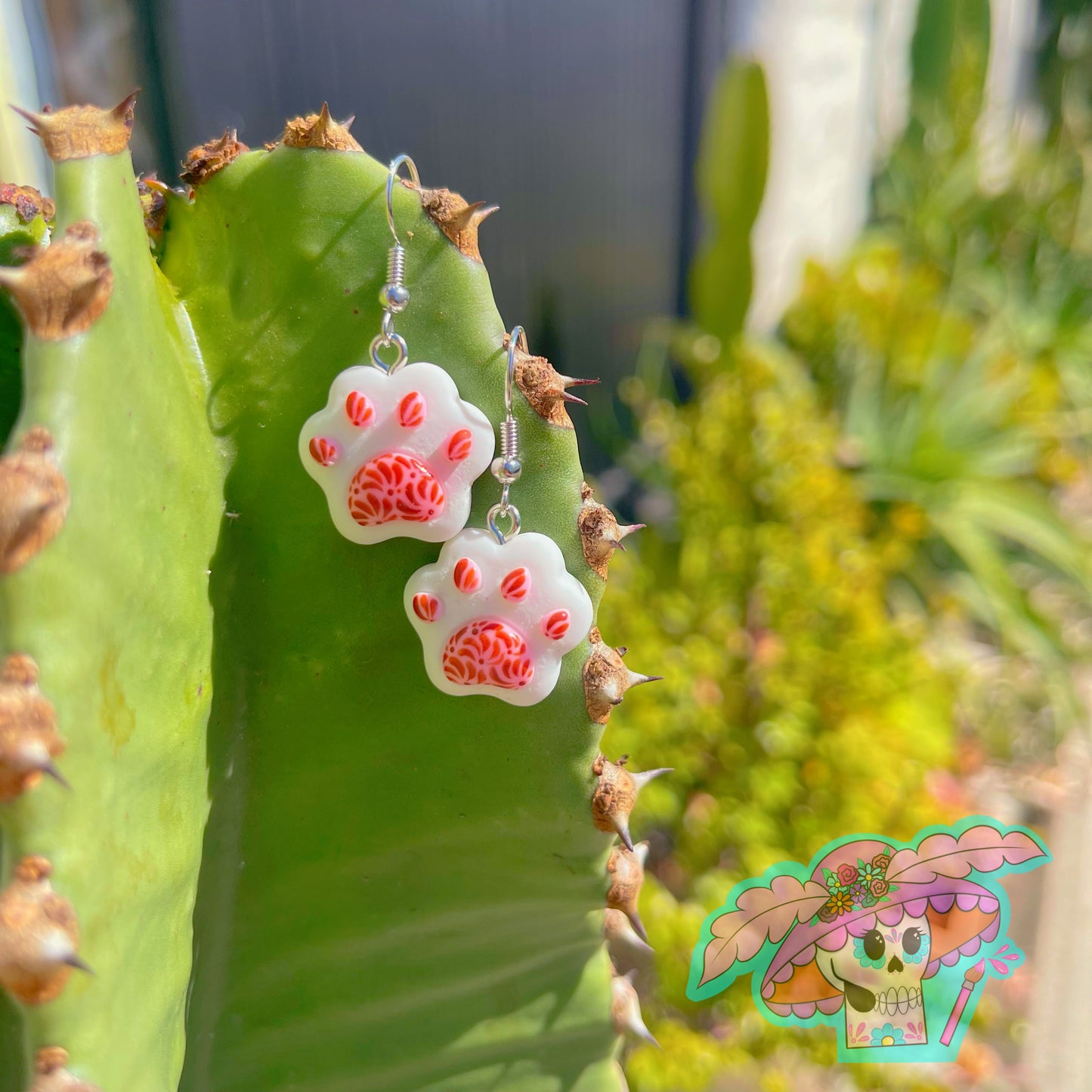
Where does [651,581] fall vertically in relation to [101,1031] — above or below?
below

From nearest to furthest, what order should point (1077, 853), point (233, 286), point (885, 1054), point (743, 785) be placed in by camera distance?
point (233, 286) < point (885, 1054) < point (743, 785) < point (1077, 853)

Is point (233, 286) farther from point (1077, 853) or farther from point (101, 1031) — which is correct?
point (1077, 853)

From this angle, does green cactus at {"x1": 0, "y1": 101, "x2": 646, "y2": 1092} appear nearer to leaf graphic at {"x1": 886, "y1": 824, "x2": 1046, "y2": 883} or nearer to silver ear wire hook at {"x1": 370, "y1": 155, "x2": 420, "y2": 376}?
silver ear wire hook at {"x1": 370, "y1": 155, "x2": 420, "y2": 376}

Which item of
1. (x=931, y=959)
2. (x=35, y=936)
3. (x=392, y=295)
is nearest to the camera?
(x=35, y=936)

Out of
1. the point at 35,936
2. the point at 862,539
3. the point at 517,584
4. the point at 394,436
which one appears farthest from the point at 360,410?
the point at 862,539

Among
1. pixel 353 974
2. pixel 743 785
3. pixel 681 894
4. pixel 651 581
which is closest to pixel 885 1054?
pixel 353 974

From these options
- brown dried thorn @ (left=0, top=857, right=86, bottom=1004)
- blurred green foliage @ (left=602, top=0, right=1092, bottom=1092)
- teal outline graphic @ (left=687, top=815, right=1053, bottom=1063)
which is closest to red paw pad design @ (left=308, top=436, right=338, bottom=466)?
brown dried thorn @ (left=0, top=857, right=86, bottom=1004)

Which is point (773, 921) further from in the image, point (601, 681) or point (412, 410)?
point (412, 410)
